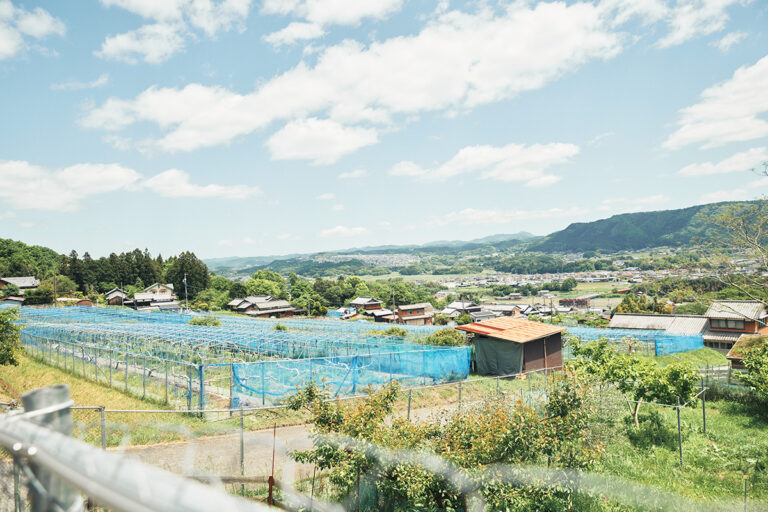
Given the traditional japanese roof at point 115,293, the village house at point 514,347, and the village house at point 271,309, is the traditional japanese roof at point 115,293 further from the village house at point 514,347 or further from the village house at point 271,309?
the village house at point 514,347

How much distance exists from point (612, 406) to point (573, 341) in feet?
28.3

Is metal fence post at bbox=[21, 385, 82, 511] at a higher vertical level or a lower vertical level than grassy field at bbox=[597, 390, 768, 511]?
A: higher

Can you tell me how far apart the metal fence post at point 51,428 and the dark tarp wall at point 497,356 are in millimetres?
24209

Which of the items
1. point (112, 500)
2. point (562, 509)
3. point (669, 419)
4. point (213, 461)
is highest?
point (112, 500)

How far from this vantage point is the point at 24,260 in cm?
9131

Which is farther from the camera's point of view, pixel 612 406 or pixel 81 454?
pixel 612 406

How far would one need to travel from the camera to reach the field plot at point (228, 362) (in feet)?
58.9

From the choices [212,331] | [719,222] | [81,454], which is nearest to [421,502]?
[81,454]

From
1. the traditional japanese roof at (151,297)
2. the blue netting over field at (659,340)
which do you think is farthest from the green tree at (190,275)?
the blue netting over field at (659,340)

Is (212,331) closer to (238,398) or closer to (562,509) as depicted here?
(238,398)

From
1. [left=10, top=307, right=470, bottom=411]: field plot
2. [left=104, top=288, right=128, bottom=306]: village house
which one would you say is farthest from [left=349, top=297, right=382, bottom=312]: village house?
[left=10, top=307, right=470, bottom=411]: field plot

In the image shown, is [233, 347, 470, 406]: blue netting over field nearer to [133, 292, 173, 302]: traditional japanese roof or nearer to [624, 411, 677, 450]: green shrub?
[624, 411, 677, 450]: green shrub

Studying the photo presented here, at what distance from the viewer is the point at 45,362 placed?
996 inches

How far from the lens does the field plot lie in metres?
18.0
